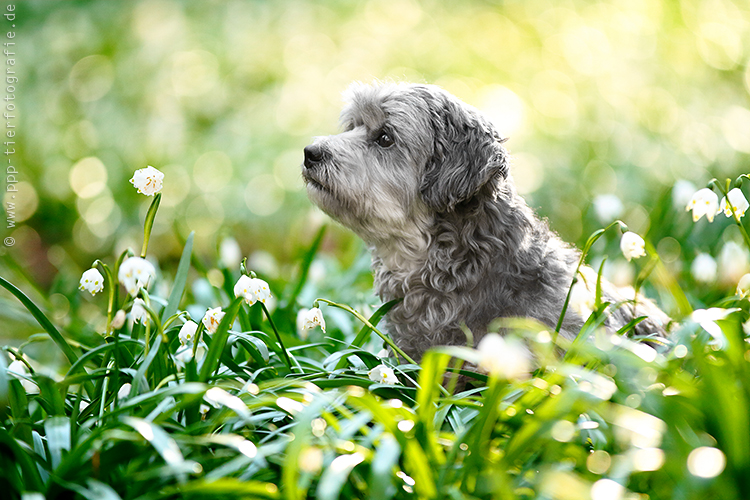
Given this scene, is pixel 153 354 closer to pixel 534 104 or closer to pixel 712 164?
pixel 712 164

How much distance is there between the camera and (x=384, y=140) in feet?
→ 11.2

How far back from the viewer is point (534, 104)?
8789 mm

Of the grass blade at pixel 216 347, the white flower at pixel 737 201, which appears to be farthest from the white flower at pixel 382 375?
the white flower at pixel 737 201

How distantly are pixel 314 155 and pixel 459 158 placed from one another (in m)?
0.74

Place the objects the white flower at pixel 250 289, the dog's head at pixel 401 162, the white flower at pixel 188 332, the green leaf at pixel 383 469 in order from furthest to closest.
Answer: the dog's head at pixel 401 162 → the white flower at pixel 188 332 → the white flower at pixel 250 289 → the green leaf at pixel 383 469

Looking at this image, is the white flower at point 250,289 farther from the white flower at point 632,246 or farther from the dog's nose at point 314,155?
the white flower at point 632,246

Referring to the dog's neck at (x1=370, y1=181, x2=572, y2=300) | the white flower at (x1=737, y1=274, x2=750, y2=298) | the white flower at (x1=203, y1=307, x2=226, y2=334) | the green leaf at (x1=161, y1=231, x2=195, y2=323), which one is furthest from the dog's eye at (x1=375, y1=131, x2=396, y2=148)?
the white flower at (x1=737, y1=274, x2=750, y2=298)

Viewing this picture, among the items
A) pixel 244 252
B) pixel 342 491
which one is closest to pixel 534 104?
pixel 244 252

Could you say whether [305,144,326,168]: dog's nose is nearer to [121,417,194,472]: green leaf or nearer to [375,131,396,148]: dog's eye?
[375,131,396,148]: dog's eye

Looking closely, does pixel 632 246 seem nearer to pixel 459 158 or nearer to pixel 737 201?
pixel 737 201

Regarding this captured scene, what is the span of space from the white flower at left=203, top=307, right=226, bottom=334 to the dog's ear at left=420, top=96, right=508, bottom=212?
1.22m

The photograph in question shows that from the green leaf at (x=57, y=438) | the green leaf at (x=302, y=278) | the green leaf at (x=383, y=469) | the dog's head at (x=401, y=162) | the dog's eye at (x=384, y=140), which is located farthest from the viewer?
the green leaf at (x=302, y=278)

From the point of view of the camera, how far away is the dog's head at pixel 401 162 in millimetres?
3223

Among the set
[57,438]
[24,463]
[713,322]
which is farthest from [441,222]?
[24,463]
